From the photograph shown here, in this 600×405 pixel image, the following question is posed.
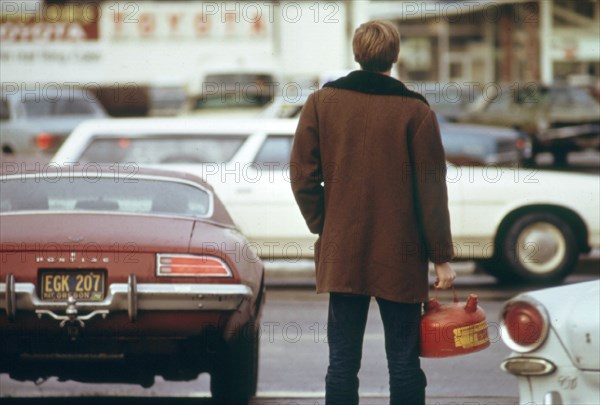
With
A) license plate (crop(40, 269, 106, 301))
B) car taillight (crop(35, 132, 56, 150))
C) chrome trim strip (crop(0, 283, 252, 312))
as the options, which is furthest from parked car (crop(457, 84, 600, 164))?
license plate (crop(40, 269, 106, 301))

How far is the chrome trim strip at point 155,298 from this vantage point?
5.93 m

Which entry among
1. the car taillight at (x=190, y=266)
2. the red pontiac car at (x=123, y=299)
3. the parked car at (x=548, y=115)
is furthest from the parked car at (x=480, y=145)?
the car taillight at (x=190, y=266)

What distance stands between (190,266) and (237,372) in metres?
0.72

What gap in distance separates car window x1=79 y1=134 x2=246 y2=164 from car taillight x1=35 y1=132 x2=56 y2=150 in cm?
1229

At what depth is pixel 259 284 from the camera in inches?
265

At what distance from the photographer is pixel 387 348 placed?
507cm

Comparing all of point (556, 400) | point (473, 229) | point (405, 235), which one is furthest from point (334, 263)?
point (473, 229)

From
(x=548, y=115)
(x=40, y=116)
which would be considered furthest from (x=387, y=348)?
(x=548, y=115)

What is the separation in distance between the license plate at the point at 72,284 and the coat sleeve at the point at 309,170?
135 centimetres

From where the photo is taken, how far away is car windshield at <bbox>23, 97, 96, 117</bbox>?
82.8 ft

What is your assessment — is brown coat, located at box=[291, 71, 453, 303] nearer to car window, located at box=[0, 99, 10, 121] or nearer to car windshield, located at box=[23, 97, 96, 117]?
car window, located at box=[0, 99, 10, 121]

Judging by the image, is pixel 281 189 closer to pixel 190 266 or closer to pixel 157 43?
pixel 190 266

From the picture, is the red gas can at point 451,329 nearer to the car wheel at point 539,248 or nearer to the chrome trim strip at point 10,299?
the chrome trim strip at point 10,299

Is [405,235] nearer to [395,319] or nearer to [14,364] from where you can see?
[395,319]
